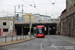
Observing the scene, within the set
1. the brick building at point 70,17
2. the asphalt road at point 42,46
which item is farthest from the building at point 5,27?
the asphalt road at point 42,46

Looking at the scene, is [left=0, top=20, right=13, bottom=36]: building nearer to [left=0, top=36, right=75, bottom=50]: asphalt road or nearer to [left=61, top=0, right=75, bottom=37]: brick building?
[left=61, top=0, right=75, bottom=37]: brick building

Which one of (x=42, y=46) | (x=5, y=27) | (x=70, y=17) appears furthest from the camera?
(x=5, y=27)

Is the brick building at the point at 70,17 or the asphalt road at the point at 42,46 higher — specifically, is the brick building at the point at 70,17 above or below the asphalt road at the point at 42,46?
above

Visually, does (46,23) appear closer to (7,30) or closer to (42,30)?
(7,30)

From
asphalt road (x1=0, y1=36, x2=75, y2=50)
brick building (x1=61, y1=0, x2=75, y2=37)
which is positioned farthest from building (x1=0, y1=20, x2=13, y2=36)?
asphalt road (x1=0, y1=36, x2=75, y2=50)

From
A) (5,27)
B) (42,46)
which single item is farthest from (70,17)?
(5,27)

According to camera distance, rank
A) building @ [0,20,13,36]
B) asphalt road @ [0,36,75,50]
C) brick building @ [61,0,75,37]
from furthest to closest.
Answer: building @ [0,20,13,36] < brick building @ [61,0,75,37] < asphalt road @ [0,36,75,50]

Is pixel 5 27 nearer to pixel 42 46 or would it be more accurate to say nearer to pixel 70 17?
pixel 70 17

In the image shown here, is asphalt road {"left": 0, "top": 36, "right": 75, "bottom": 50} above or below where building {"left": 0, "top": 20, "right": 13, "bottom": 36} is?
below

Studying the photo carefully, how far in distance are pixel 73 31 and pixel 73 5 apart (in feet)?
22.5

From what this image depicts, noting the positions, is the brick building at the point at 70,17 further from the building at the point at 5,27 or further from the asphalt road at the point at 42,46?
the building at the point at 5,27

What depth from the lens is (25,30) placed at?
274 feet

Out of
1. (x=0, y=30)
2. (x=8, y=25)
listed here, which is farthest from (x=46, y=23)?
(x=0, y=30)

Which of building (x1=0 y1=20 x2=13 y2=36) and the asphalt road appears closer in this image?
the asphalt road
